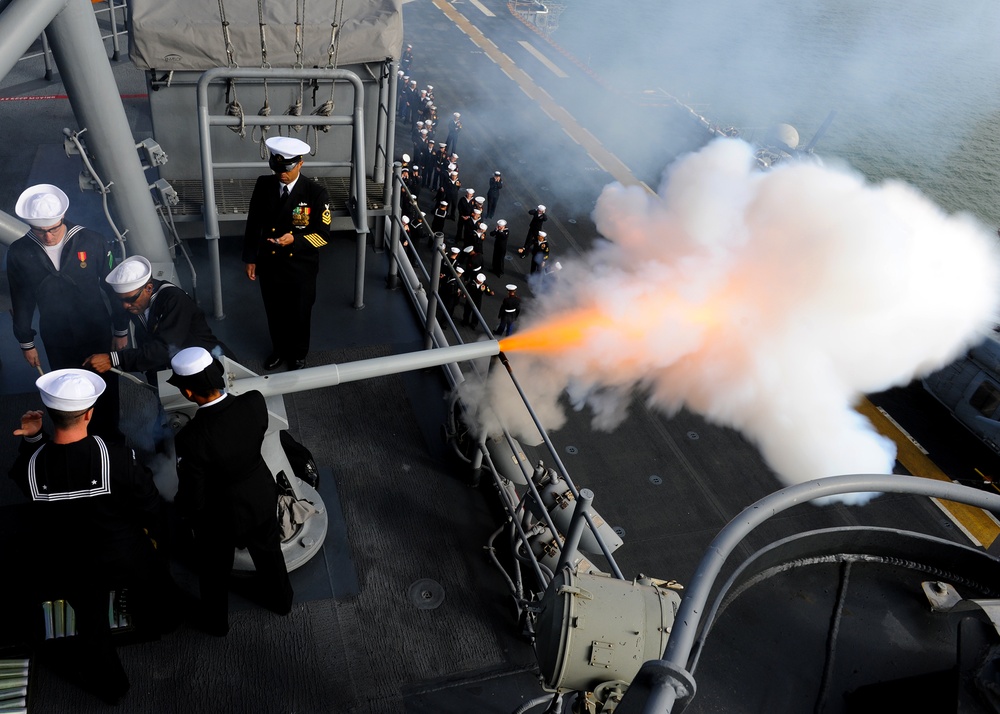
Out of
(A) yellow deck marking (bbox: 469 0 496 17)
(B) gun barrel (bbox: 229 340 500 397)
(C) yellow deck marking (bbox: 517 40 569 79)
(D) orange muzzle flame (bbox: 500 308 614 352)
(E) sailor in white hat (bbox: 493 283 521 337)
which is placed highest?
(B) gun barrel (bbox: 229 340 500 397)

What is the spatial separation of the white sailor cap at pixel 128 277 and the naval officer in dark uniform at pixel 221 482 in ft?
2.64

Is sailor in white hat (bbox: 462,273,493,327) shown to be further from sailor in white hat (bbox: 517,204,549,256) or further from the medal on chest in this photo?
the medal on chest

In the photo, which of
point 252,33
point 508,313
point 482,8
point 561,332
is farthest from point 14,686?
point 482,8

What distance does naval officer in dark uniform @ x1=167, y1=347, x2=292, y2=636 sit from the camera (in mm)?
3154

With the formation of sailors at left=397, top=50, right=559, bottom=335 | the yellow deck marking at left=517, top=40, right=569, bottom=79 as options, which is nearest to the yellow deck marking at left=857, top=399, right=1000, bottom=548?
the formation of sailors at left=397, top=50, right=559, bottom=335

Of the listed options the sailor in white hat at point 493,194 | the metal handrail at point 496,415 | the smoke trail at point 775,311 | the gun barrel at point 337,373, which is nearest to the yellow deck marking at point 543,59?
the sailor in white hat at point 493,194

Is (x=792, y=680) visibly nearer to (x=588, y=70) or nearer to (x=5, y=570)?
(x=5, y=570)

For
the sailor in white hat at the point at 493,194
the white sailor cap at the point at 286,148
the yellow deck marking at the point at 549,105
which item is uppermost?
the white sailor cap at the point at 286,148

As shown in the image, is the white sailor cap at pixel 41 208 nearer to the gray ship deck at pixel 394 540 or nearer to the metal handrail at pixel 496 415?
the gray ship deck at pixel 394 540

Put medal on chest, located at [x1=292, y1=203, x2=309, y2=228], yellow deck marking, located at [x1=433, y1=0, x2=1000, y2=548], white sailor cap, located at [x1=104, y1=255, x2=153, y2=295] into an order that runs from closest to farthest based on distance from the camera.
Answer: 1. white sailor cap, located at [x1=104, y1=255, x2=153, y2=295]
2. medal on chest, located at [x1=292, y1=203, x2=309, y2=228]
3. yellow deck marking, located at [x1=433, y1=0, x2=1000, y2=548]

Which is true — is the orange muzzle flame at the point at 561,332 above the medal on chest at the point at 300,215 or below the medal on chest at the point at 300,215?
below

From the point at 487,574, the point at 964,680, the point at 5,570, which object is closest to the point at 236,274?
the point at 5,570

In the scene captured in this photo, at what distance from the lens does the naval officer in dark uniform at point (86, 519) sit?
2.95 metres

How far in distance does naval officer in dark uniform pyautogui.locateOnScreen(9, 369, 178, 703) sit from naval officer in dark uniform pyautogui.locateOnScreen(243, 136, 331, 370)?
2040 millimetres
